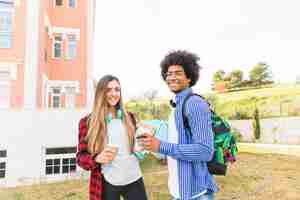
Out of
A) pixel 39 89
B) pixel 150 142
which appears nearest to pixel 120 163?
pixel 150 142

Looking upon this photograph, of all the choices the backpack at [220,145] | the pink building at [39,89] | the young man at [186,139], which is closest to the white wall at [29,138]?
the pink building at [39,89]

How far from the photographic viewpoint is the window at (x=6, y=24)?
5.84 m

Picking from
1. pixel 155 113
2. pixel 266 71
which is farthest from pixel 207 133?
pixel 266 71

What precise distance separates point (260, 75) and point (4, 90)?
13225 millimetres

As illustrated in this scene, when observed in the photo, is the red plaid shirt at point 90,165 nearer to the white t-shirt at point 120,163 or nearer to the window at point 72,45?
the white t-shirt at point 120,163

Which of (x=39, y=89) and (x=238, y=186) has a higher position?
(x=39, y=89)

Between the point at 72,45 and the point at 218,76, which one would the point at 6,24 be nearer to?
the point at 72,45

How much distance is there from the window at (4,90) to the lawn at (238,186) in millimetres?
1915

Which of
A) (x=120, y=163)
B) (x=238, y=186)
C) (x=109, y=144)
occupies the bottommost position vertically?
(x=238, y=186)

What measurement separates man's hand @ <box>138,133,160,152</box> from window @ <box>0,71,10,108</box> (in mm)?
5760

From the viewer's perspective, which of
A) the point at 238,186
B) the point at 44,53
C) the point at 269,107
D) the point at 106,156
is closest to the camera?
the point at 106,156

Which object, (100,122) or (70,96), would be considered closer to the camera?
(100,122)

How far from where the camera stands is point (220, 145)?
112 cm

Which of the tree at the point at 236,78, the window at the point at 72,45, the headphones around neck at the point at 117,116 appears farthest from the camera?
the tree at the point at 236,78
